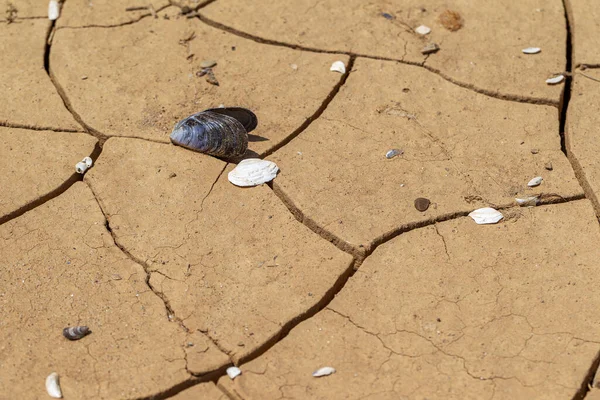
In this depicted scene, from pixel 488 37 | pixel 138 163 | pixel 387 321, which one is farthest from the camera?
pixel 488 37

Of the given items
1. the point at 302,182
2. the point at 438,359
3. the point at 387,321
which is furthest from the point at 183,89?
the point at 438,359

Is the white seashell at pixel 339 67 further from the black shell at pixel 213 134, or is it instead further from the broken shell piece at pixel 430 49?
the black shell at pixel 213 134

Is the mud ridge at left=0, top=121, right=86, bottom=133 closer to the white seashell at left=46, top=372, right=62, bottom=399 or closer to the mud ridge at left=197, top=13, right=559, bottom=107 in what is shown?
the mud ridge at left=197, top=13, right=559, bottom=107

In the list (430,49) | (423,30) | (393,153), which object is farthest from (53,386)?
(423,30)

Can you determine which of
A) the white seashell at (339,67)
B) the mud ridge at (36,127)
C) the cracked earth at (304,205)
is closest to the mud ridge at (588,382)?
the cracked earth at (304,205)

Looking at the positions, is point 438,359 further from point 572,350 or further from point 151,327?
point 151,327

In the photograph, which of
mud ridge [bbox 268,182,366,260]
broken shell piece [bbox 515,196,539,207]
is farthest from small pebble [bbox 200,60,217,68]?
broken shell piece [bbox 515,196,539,207]
